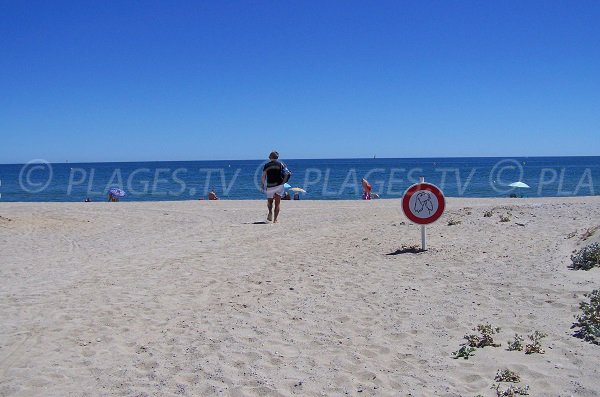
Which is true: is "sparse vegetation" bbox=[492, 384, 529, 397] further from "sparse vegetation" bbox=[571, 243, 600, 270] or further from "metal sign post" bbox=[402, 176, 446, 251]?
"metal sign post" bbox=[402, 176, 446, 251]

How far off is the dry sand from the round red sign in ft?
1.75

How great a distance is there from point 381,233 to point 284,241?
1.85 m

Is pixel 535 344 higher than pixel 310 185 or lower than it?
higher

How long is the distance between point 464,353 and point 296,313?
180 centimetres

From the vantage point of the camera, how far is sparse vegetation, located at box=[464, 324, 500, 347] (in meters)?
4.33

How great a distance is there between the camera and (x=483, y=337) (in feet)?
14.5

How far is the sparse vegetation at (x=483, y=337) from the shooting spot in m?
4.33

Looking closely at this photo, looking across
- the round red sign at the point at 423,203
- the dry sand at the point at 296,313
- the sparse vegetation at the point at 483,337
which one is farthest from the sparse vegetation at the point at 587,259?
the sparse vegetation at the point at 483,337

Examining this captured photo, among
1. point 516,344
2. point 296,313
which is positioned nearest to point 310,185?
point 296,313

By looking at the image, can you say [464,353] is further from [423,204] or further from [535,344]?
[423,204]

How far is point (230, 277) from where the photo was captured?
23.4ft

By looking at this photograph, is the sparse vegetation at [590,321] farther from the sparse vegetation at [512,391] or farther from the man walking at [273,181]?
the man walking at [273,181]

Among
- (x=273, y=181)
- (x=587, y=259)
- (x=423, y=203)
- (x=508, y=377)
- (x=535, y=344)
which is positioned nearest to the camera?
(x=508, y=377)

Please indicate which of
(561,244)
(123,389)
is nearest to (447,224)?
(561,244)
